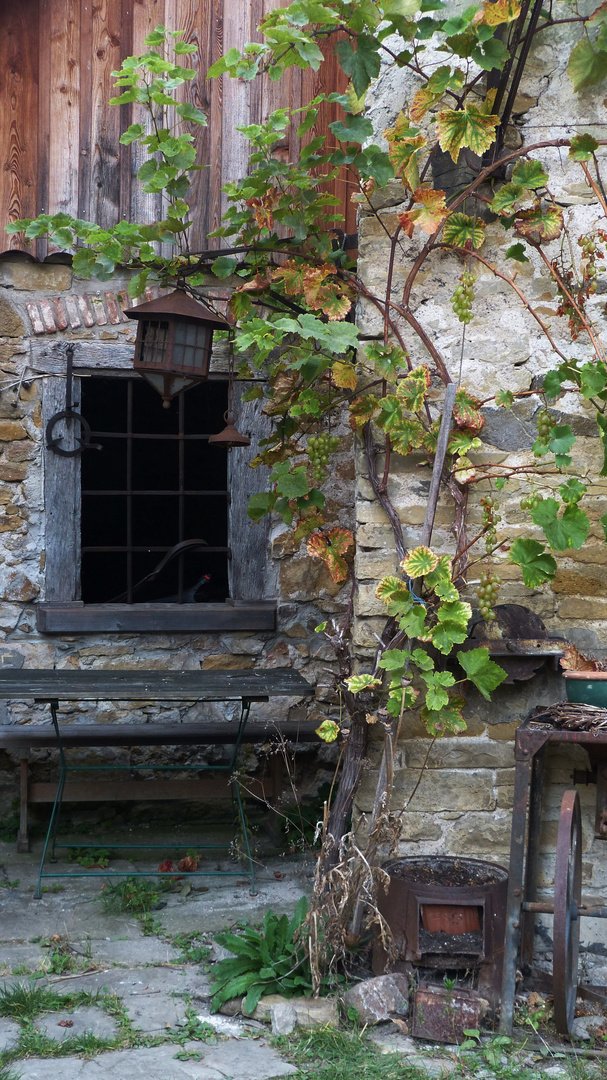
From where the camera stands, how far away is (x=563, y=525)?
2.96 meters

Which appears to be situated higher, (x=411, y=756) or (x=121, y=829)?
(x=411, y=756)

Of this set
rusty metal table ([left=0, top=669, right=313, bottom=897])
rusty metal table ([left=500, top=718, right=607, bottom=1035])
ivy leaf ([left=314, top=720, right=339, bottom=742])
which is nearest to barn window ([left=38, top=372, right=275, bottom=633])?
rusty metal table ([left=0, top=669, right=313, bottom=897])

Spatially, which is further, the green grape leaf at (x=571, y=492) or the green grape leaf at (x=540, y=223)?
the green grape leaf at (x=540, y=223)

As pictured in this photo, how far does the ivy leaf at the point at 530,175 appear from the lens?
10.2ft

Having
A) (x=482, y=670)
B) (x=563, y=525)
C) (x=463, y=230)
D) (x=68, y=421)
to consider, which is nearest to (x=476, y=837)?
(x=482, y=670)

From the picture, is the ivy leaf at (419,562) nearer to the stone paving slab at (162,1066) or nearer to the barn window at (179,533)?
the stone paving slab at (162,1066)

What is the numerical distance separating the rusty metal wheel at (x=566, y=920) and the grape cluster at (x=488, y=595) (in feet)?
2.05

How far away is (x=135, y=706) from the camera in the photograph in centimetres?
466

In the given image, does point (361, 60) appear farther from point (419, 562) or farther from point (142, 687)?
point (142, 687)

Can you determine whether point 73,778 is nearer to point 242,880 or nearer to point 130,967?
point 242,880

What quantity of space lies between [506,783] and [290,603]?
5.75 ft

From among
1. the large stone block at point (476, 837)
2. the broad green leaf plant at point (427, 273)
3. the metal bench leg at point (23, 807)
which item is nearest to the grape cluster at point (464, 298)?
the broad green leaf plant at point (427, 273)

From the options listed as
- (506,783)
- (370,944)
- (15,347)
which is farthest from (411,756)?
(15,347)

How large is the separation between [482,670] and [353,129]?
1.82 m
